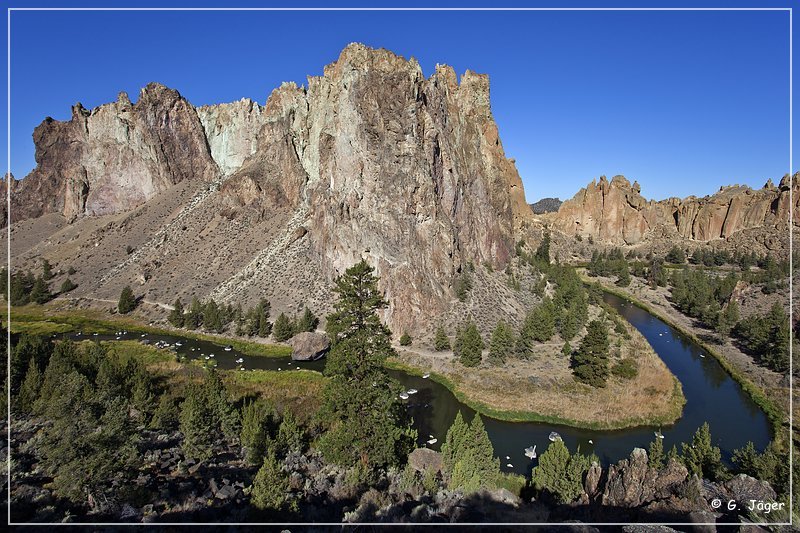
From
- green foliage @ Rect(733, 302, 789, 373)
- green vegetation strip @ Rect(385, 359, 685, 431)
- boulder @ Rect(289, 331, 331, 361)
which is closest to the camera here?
green vegetation strip @ Rect(385, 359, 685, 431)

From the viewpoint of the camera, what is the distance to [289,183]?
278ft

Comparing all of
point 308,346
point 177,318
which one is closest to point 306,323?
point 308,346

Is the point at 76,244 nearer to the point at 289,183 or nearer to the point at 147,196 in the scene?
the point at 147,196

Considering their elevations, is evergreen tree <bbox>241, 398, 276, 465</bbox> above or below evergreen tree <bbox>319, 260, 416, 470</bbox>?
below

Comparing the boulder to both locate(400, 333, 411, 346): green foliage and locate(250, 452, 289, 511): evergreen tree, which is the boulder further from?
locate(250, 452, 289, 511): evergreen tree

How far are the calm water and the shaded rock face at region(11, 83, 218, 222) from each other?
2411 inches

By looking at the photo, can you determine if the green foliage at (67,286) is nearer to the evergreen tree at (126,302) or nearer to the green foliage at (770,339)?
the evergreen tree at (126,302)

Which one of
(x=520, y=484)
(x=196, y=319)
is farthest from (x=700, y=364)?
(x=196, y=319)

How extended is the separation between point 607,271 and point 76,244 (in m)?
122

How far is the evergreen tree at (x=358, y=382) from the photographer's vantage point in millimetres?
19922

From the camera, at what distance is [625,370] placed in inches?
1652

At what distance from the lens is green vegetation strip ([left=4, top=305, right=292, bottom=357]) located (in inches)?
2052

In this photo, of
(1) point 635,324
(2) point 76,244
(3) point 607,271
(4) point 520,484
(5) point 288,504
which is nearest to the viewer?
(5) point 288,504

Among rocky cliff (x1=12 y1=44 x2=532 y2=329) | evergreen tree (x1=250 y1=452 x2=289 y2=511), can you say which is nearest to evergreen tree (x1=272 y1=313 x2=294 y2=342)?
rocky cliff (x1=12 y1=44 x2=532 y2=329)
